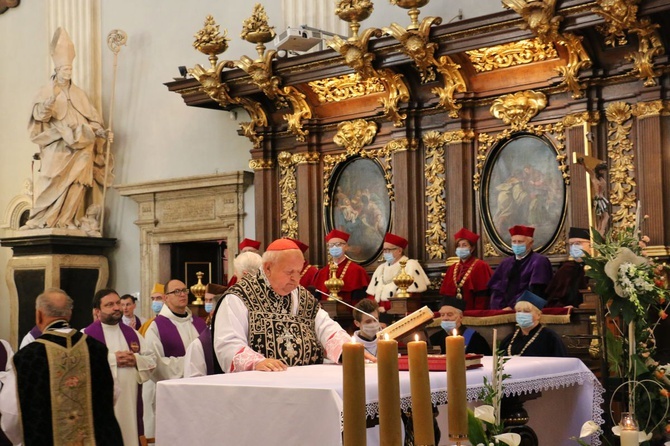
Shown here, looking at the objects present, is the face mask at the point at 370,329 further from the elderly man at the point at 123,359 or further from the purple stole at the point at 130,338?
the purple stole at the point at 130,338

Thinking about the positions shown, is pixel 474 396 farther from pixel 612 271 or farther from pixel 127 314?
pixel 127 314

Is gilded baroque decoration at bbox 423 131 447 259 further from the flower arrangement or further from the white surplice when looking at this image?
the flower arrangement

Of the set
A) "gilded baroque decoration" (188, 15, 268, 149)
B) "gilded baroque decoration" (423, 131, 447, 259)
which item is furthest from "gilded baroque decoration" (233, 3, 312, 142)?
"gilded baroque decoration" (423, 131, 447, 259)

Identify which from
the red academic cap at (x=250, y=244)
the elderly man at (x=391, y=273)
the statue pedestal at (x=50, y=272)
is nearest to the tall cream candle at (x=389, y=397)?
the elderly man at (x=391, y=273)

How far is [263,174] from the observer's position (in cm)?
1351

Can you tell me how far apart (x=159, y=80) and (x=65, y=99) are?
1.40 m

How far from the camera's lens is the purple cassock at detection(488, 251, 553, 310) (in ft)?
34.0

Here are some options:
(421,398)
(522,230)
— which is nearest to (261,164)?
(522,230)

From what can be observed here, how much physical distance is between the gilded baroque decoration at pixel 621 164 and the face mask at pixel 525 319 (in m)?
2.43

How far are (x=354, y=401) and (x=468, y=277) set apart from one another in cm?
913

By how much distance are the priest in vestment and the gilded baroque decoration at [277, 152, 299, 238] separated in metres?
2.66

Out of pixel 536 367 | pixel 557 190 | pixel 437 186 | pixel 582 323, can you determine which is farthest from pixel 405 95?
pixel 536 367

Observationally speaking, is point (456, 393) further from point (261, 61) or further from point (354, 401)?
point (261, 61)

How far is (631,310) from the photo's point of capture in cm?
529
